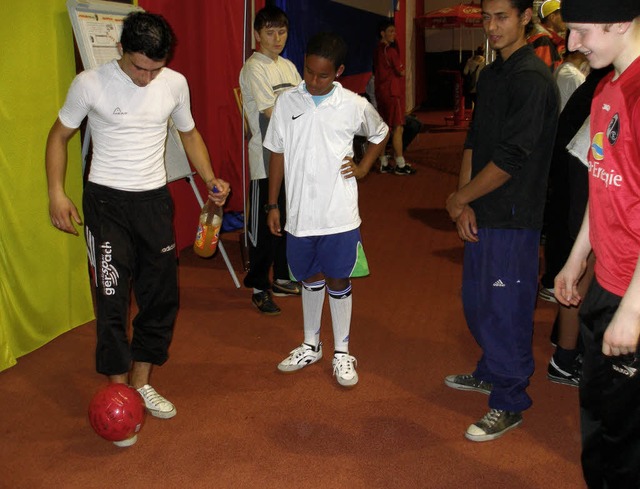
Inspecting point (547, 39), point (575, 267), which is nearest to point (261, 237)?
point (547, 39)

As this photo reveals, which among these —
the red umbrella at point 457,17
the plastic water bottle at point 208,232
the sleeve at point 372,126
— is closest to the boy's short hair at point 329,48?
the sleeve at point 372,126

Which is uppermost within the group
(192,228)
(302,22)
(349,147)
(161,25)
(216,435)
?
(302,22)

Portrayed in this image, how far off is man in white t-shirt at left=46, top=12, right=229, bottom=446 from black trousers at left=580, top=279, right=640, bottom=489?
1.82 m

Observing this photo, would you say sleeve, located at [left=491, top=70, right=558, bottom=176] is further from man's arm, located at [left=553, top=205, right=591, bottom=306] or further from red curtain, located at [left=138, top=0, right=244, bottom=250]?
red curtain, located at [left=138, top=0, right=244, bottom=250]

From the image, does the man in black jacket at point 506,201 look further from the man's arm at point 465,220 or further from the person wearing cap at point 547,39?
the person wearing cap at point 547,39

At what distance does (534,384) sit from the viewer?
3.43 metres

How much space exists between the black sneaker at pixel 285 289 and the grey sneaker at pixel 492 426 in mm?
2026

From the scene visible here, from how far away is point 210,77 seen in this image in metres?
5.83

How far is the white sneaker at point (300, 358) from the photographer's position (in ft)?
11.7

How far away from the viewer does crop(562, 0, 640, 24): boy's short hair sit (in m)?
1.62

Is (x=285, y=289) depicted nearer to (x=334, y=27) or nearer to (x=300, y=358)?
(x=300, y=358)

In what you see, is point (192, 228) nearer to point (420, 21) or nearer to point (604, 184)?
point (604, 184)

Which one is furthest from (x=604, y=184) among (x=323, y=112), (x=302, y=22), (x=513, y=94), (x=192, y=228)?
(x=302, y=22)

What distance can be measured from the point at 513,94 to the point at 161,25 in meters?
1.39
